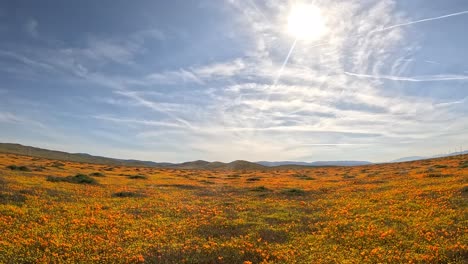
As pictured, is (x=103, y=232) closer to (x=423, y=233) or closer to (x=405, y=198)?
(x=423, y=233)

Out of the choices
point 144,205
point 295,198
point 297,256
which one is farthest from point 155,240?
point 295,198

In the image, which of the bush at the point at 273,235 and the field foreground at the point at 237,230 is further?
the bush at the point at 273,235

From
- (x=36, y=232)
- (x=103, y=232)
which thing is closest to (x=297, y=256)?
(x=103, y=232)

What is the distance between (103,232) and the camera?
16.5 m

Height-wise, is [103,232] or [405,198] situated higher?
→ [405,198]

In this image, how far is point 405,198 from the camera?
2381cm

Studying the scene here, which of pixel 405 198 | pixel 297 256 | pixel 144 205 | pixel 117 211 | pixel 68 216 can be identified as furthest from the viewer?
pixel 144 205

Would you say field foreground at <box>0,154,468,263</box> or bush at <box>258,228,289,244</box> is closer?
field foreground at <box>0,154,468,263</box>

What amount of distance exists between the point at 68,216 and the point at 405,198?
2453 centimetres

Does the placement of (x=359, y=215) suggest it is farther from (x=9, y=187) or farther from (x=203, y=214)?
(x=9, y=187)

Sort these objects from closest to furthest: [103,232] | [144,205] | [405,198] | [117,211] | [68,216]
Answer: [103,232], [68,216], [117,211], [405,198], [144,205]

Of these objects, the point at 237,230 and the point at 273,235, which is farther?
the point at 237,230

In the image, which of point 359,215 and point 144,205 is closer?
point 359,215

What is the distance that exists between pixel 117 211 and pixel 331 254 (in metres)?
15.6
